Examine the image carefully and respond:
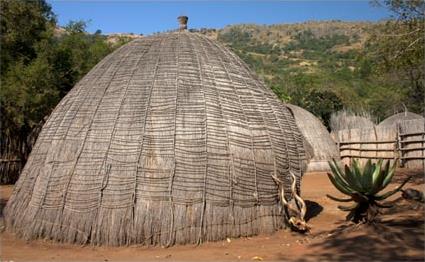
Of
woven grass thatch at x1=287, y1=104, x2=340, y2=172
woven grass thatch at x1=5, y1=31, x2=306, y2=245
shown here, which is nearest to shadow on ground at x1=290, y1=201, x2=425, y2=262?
woven grass thatch at x1=5, y1=31, x2=306, y2=245

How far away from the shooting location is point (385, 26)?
49.6 feet

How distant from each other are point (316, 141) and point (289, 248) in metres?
15.6

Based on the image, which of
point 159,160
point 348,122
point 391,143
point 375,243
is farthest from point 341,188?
point 348,122

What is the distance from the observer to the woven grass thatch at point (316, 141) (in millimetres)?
22516

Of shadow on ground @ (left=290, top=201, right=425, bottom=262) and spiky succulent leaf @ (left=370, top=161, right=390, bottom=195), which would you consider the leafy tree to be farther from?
spiky succulent leaf @ (left=370, top=161, right=390, bottom=195)

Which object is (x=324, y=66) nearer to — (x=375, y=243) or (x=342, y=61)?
(x=342, y=61)

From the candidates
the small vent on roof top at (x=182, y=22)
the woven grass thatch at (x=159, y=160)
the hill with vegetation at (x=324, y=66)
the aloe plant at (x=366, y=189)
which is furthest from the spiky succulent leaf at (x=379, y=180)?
the hill with vegetation at (x=324, y=66)

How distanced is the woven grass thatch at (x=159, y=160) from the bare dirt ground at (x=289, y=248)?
0.75ft

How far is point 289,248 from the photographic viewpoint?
25.4 feet

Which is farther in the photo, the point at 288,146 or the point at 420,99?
the point at 420,99

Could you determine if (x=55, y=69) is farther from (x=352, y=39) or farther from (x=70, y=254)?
(x=352, y=39)

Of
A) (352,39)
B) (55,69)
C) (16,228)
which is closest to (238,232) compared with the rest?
(16,228)

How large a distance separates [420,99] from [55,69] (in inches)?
1027

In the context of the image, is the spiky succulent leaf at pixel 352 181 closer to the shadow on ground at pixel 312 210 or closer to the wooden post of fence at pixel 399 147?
the shadow on ground at pixel 312 210
